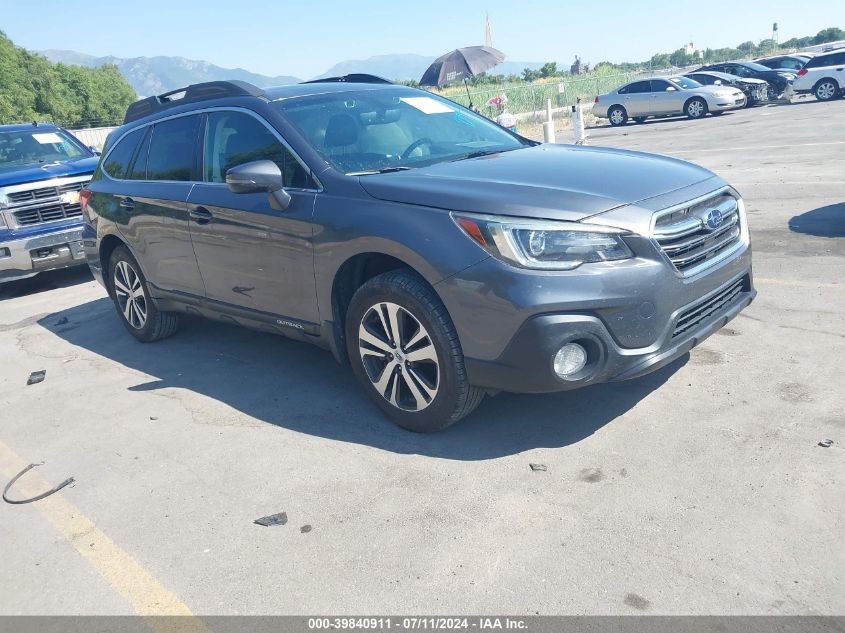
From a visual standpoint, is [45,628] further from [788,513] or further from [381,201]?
[788,513]

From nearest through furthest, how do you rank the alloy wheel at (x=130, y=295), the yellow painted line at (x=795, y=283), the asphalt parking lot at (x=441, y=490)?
the asphalt parking lot at (x=441, y=490) → the yellow painted line at (x=795, y=283) → the alloy wheel at (x=130, y=295)

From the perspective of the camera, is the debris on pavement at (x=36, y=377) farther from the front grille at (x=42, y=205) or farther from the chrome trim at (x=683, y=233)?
the chrome trim at (x=683, y=233)

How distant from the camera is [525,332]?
356 cm

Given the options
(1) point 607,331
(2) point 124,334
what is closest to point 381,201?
(1) point 607,331

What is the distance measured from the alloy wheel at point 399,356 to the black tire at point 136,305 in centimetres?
264

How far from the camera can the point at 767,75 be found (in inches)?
1111

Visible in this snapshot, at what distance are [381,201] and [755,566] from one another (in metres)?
2.37

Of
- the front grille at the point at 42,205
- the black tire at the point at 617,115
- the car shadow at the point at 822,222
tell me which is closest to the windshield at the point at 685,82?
the black tire at the point at 617,115

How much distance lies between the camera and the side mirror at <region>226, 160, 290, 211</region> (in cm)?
433

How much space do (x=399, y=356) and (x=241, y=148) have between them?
1.83 metres

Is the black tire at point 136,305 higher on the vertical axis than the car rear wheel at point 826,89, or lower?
higher

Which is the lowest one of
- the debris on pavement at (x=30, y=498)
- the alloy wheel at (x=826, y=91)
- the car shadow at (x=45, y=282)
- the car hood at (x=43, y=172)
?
the alloy wheel at (x=826, y=91)

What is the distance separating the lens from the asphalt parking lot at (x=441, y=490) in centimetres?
294

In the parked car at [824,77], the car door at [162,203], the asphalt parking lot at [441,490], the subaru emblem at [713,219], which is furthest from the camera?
the parked car at [824,77]
